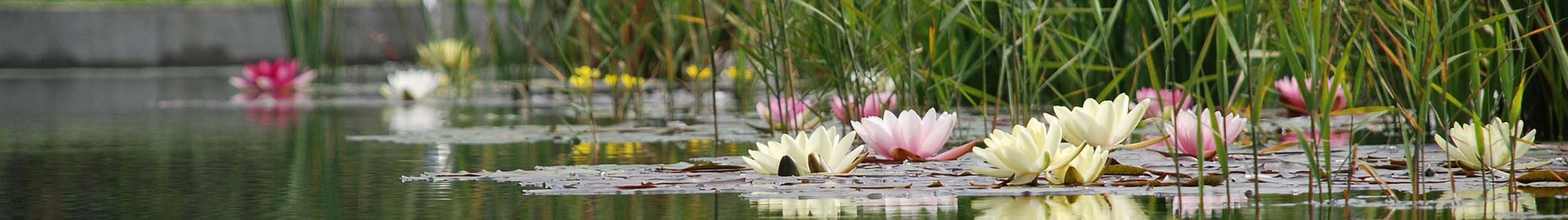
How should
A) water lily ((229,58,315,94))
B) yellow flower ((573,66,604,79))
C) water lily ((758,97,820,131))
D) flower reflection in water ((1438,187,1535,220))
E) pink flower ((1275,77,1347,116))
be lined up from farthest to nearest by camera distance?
water lily ((229,58,315,94)) → yellow flower ((573,66,604,79)) → pink flower ((1275,77,1347,116)) → water lily ((758,97,820,131)) → flower reflection in water ((1438,187,1535,220))

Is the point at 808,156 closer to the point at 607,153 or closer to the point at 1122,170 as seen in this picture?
the point at 1122,170

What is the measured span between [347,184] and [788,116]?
30.9 inches

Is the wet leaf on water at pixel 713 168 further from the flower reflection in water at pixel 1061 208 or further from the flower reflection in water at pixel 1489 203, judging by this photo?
the flower reflection in water at pixel 1489 203

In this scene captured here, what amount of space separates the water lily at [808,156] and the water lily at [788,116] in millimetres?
690

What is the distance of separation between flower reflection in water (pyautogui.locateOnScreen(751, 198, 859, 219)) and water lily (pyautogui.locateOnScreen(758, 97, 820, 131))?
938 millimetres

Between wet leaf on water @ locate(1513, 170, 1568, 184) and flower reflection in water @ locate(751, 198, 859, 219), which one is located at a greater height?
wet leaf on water @ locate(1513, 170, 1568, 184)

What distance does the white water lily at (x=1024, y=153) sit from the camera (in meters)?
1.93

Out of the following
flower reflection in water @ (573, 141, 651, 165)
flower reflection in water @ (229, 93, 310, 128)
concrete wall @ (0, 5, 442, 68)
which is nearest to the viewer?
flower reflection in water @ (573, 141, 651, 165)

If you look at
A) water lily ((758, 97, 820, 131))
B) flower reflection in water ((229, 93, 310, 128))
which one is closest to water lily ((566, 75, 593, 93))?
water lily ((758, 97, 820, 131))

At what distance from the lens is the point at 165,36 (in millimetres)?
12617

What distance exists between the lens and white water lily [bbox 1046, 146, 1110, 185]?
1.99 metres

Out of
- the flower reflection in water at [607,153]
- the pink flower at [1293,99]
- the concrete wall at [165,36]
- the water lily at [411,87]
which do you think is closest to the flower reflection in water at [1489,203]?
the flower reflection in water at [607,153]

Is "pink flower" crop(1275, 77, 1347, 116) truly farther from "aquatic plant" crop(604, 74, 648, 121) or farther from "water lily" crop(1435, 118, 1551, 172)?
"water lily" crop(1435, 118, 1551, 172)

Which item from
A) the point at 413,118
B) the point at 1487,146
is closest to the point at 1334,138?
the point at 1487,146
